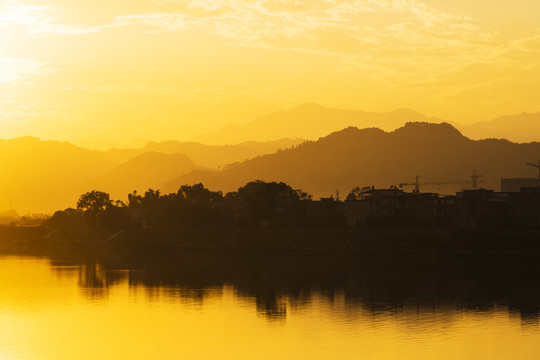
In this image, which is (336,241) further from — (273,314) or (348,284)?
(273,314)

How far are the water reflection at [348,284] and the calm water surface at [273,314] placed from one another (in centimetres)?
16

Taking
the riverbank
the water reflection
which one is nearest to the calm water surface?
the water reflection

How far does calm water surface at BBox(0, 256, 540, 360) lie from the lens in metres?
54.5

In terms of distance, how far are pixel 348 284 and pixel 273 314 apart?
23.3 metres

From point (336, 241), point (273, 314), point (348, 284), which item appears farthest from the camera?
point (336, 241)

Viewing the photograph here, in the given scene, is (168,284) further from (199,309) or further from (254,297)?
(199,309)

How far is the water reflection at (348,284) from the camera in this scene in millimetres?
73375

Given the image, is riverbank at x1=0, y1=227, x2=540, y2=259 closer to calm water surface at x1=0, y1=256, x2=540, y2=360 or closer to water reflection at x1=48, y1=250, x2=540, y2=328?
water reflection at x1=48, y1=250, x2=540, y2=328

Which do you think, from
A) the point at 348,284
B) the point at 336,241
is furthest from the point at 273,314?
the point at 336,241

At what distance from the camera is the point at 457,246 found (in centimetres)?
12388

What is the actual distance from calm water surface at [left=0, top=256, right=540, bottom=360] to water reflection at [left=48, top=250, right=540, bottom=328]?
16 cm

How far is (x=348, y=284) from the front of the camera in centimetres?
9256

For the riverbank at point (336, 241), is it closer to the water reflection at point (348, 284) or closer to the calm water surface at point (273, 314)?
the water reflection at point (348, 284)

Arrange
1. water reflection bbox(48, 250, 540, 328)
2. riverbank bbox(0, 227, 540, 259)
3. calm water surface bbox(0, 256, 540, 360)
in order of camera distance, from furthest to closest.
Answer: riverbank bbox(0, 227, 540, 259), water reflection bbox(48, 250, 540, 328), calm water surface bbox(0, 256, 540, 360)
